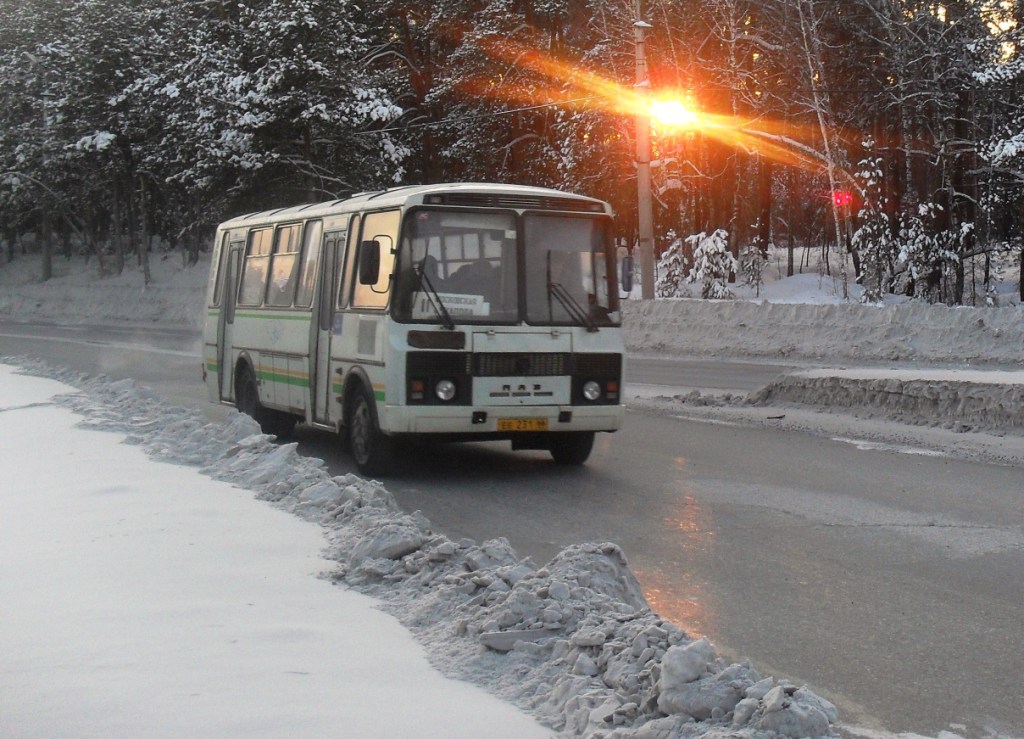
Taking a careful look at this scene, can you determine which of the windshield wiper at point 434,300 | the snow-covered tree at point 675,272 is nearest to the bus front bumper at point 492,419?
the windshield wiper at point 434,300

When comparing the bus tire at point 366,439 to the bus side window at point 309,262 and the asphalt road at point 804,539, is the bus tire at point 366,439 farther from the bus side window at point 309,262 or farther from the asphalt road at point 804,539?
the bus side window at point 309,262

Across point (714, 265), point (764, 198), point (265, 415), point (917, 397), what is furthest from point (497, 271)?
point (764, 198)

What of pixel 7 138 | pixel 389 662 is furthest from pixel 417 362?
pixel 7 138

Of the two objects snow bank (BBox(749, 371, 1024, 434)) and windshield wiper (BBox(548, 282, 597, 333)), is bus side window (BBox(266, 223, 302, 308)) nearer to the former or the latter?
windshield wiper (BBox(548, 282, 597, 333))

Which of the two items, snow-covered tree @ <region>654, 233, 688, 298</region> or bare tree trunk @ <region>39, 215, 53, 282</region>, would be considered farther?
bare tree trunk @ <region>39, 215, 53, 282</region>

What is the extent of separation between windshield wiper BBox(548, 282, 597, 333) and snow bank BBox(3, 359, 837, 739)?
3.36 metres

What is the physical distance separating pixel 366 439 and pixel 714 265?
1133 inches

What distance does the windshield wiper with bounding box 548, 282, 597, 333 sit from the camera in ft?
39.6

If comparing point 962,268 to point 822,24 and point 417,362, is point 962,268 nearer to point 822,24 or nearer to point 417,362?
point 822,24

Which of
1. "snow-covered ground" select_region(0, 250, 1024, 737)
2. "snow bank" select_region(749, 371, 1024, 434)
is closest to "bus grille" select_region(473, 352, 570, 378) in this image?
"snow-covered ground" select_region(0, 250, 1024, 737)

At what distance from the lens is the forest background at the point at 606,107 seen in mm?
37062

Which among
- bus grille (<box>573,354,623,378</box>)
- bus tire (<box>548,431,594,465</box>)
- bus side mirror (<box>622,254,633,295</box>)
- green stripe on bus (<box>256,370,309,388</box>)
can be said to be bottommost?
bus tire (<box>548,431,594,465</box>)

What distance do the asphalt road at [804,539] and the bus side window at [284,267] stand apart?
5.41ft

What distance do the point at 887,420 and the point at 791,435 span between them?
68.7 inches
